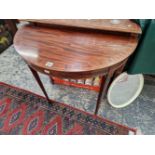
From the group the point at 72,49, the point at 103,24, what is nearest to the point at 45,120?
the point at 72,49

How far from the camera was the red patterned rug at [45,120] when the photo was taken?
1.08 metres

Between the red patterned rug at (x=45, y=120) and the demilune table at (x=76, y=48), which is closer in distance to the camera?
the demilune table at (x=76, y=48)

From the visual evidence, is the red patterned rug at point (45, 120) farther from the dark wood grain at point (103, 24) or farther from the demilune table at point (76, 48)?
the dark wood grain at point (103, 24)

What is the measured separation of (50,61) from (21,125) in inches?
32.3

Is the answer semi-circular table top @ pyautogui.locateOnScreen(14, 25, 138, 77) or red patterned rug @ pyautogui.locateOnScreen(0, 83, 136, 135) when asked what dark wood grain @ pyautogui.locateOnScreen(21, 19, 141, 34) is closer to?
semi-circular table top @ pyautogui.locateOnScreen(14, 25, 138, 77)

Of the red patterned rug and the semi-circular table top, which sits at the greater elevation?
the semi-circular table top

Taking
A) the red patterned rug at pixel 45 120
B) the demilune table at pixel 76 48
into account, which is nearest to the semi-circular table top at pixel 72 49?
the demilune table at pixel 76 48

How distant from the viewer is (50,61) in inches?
25.3

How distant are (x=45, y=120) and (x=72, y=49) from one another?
785 mm

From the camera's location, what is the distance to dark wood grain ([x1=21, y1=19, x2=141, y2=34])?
27.0 inches

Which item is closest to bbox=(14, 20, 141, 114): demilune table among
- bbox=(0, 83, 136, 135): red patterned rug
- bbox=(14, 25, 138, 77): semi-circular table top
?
bbox=(14, 25, 138, 77): semi-circular table top

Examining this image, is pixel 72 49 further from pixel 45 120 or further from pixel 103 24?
pixel 45 120

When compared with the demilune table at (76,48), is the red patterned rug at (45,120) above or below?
below
